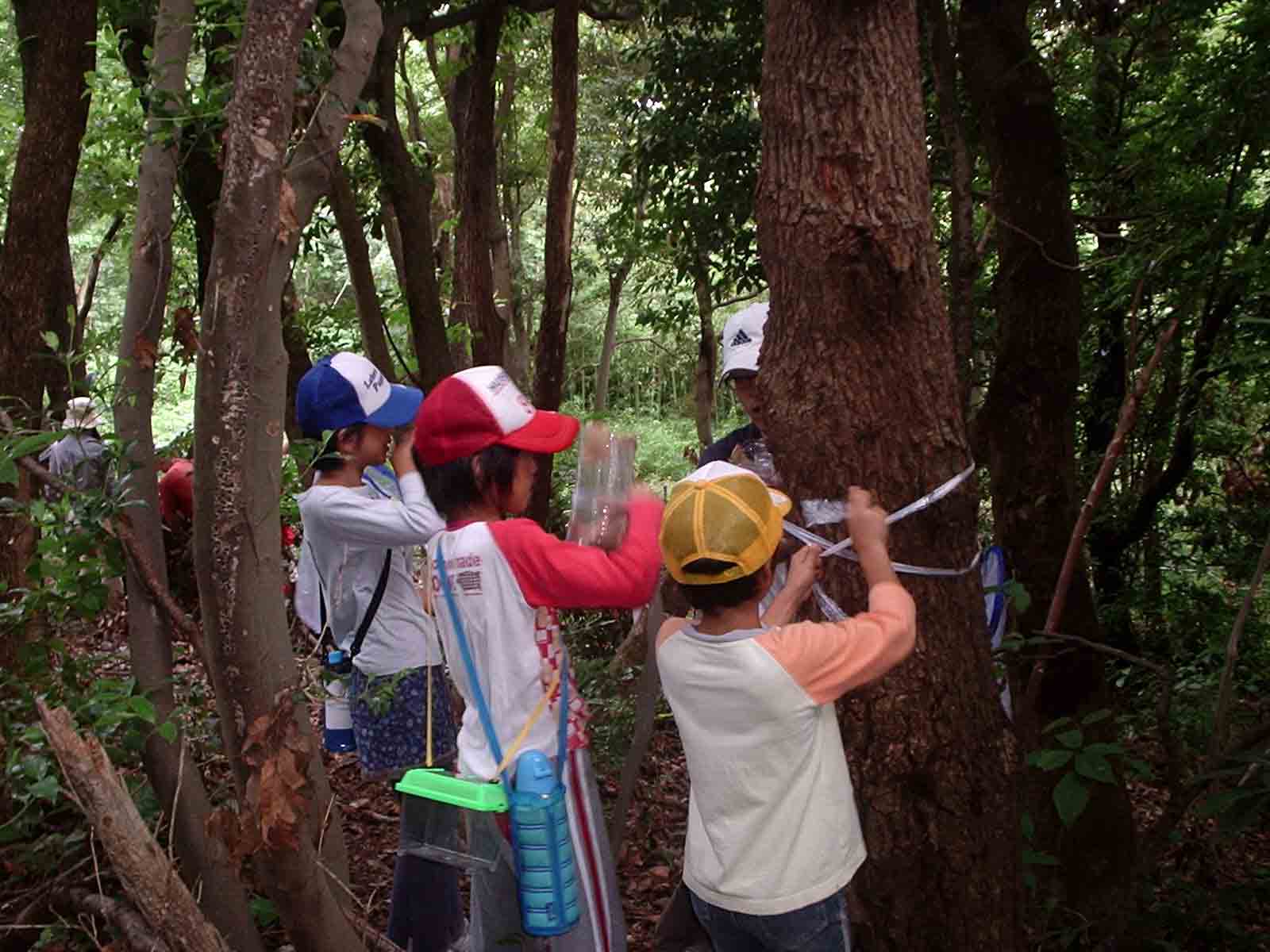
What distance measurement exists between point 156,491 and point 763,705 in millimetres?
1782

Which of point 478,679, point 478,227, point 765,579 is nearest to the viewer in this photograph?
point 765,579

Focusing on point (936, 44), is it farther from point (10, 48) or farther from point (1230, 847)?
point (10, 48)

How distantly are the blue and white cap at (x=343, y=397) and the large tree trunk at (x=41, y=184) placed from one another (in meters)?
1.80

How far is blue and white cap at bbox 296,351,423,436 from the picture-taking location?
3.38m

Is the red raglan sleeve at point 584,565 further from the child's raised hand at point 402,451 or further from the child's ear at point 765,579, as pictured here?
the child's raised hand at point 402,451

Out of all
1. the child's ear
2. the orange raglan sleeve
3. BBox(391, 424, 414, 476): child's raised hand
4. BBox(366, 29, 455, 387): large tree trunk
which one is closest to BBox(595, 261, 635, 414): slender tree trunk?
BBox(366, 29, 455, 387): large tree trunk

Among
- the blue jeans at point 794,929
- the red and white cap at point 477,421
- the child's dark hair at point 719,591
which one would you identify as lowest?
the blue jeans at point 794,929

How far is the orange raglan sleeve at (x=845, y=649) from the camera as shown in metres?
2.13

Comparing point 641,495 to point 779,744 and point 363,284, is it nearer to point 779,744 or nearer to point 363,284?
point 779,744

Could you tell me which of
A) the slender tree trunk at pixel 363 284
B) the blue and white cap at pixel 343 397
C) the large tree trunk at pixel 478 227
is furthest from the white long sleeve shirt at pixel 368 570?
the large tree trunk at pixel 478 227

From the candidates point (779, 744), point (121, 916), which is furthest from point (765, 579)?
point (121, 916)

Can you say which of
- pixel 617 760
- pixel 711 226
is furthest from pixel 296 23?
pixel 711 226

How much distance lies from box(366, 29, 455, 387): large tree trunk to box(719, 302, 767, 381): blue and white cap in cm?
396

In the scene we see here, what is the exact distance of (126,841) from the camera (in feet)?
7.97
